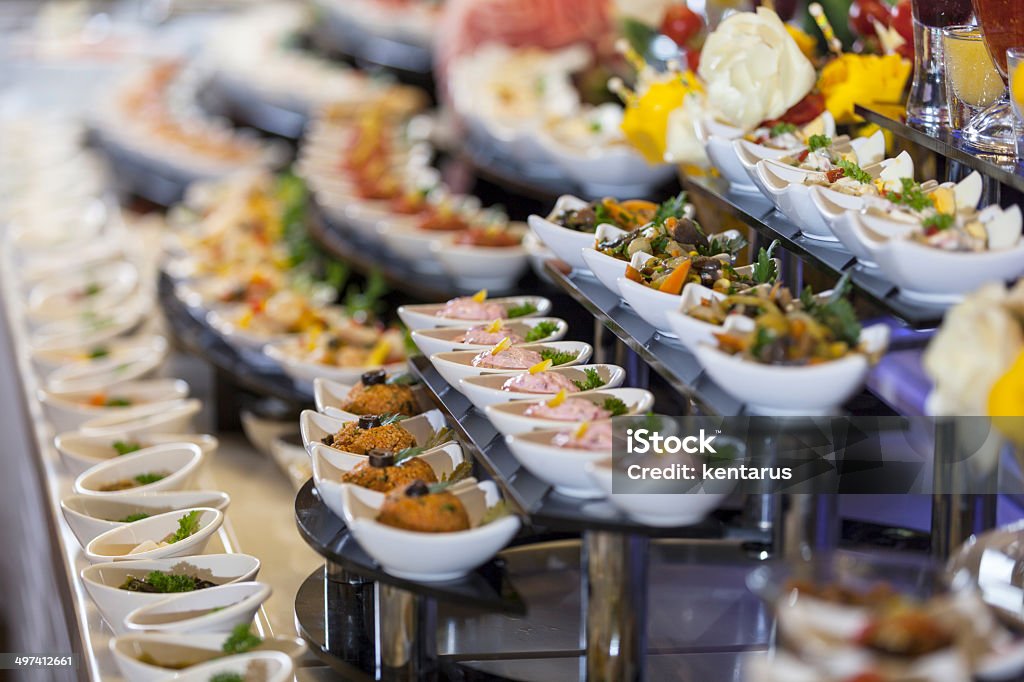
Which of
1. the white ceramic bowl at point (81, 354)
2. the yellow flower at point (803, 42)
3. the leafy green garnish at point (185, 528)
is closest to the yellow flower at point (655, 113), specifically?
the yellow flower at point (803, 42)

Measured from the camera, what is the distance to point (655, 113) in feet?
9.18

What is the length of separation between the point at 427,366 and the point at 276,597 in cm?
51

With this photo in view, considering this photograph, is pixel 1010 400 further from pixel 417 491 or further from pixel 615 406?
pixel 417 491

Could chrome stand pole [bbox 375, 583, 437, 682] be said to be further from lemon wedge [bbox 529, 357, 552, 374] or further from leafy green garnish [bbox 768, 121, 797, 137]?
leafy green garnish [bbox 768, 121, 797, 137]

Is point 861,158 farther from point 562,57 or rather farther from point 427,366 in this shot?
point 562,57

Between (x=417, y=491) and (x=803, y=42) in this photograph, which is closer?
(x=417, y=491)

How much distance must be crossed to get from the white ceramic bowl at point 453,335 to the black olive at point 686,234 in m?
0.27

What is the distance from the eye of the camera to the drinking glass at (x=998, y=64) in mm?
1966

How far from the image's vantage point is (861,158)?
233 cm

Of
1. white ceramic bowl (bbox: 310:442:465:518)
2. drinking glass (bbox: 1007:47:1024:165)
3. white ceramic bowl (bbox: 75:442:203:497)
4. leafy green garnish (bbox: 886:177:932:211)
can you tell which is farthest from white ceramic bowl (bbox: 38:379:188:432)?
drinking glass (bbox: 1007:47:1024:165)

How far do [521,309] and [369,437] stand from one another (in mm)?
448

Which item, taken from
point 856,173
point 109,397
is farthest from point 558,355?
point 109,397

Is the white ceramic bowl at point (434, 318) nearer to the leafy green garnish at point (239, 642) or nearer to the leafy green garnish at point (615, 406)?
the leafy green garnish at point (615, 406)

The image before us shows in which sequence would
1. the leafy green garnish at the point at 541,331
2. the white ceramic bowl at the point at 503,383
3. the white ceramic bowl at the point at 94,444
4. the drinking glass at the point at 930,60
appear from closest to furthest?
the white ceramic bowl at the point at 503,383 → the drinking glass at the point at 930,60 → the leafy green garnish at the point at 541,331 → the white ceramic bowl at the point at 94,444
